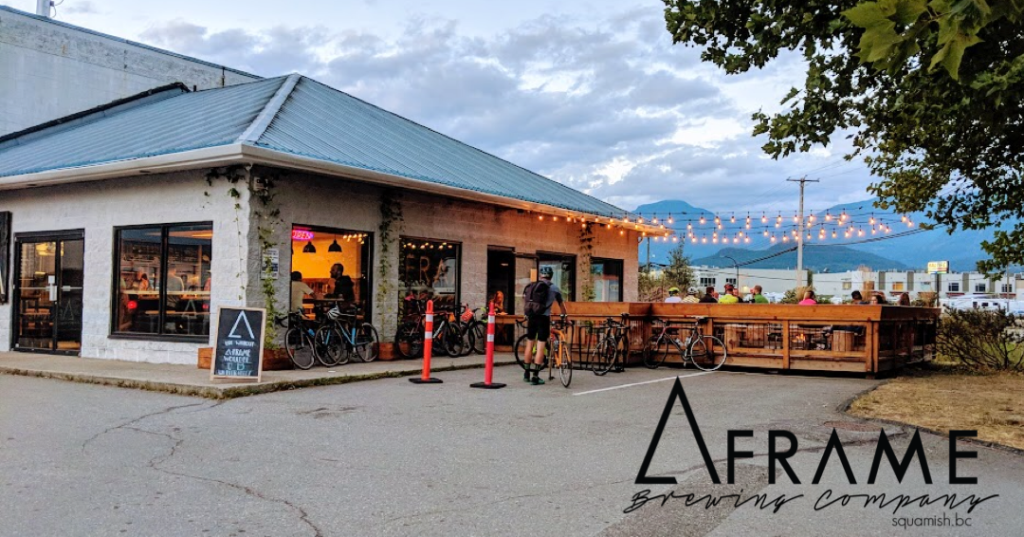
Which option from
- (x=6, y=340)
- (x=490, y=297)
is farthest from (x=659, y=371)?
(x=6, y=340)

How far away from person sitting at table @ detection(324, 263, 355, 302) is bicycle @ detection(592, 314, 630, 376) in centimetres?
464

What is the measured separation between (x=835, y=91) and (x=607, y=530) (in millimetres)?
7507

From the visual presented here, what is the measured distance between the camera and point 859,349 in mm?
14578

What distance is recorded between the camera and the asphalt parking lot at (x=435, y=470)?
16.2 ft

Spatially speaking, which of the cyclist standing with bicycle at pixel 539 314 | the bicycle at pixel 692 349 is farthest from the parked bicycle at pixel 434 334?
the cyclist standing with bicycle at pixel 539 314

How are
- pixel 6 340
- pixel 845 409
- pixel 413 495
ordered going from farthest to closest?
1. pixel 6 340
2. pixel 845 409
3. pixel 413 495

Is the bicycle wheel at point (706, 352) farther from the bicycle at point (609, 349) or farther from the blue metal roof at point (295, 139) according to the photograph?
the blue metal roof at point (295, 139)

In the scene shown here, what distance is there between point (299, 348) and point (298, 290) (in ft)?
4.53

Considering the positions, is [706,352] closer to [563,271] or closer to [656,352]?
[656,352]

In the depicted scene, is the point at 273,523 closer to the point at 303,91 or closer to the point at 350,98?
the point at 303,91

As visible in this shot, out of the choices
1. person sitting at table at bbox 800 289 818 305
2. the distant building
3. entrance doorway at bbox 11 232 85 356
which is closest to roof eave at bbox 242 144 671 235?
entrance doorway at bbox 11 232 85 356

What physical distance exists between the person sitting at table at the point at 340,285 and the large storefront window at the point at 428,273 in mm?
1221

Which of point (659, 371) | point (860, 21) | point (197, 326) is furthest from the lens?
point (659, 371)

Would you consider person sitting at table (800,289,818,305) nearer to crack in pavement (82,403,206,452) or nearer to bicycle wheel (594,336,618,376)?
bicycle wheel (594,336,618,376)
